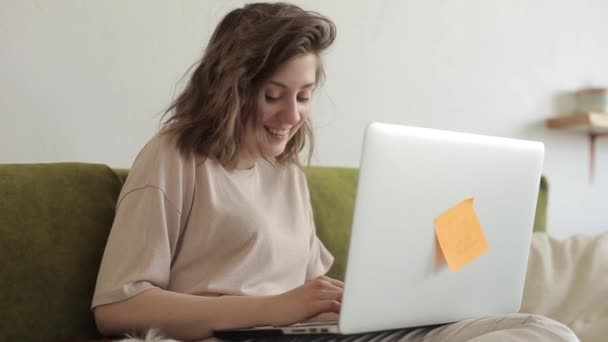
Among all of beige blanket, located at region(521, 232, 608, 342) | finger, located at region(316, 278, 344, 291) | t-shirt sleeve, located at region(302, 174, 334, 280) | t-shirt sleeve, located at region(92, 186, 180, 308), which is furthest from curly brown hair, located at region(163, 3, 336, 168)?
beige blanket, located at region(521, 232, 608, 342)

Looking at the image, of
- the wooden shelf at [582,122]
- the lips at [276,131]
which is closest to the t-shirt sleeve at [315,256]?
the lips at [276,131]

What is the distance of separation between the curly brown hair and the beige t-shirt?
0.04 meters

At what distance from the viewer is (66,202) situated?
4.25ft

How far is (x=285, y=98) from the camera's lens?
1310mm

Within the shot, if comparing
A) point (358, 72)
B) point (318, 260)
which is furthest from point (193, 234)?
point (358, 72)

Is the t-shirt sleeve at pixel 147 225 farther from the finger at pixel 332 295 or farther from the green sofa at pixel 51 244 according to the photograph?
the finger at pixel 332 295

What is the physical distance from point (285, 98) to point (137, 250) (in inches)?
14.4

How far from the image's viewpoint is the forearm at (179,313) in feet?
3.67

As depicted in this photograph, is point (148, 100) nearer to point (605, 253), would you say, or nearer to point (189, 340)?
point (189, 340)

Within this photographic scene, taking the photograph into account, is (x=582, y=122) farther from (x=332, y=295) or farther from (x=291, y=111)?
(x=332, y=295)

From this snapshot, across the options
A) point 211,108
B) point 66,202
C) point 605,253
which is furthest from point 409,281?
point 605,253

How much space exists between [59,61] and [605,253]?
122 centimetres

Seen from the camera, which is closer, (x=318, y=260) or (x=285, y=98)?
(x=285, y=98)

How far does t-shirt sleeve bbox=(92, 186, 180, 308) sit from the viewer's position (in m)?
1.14
